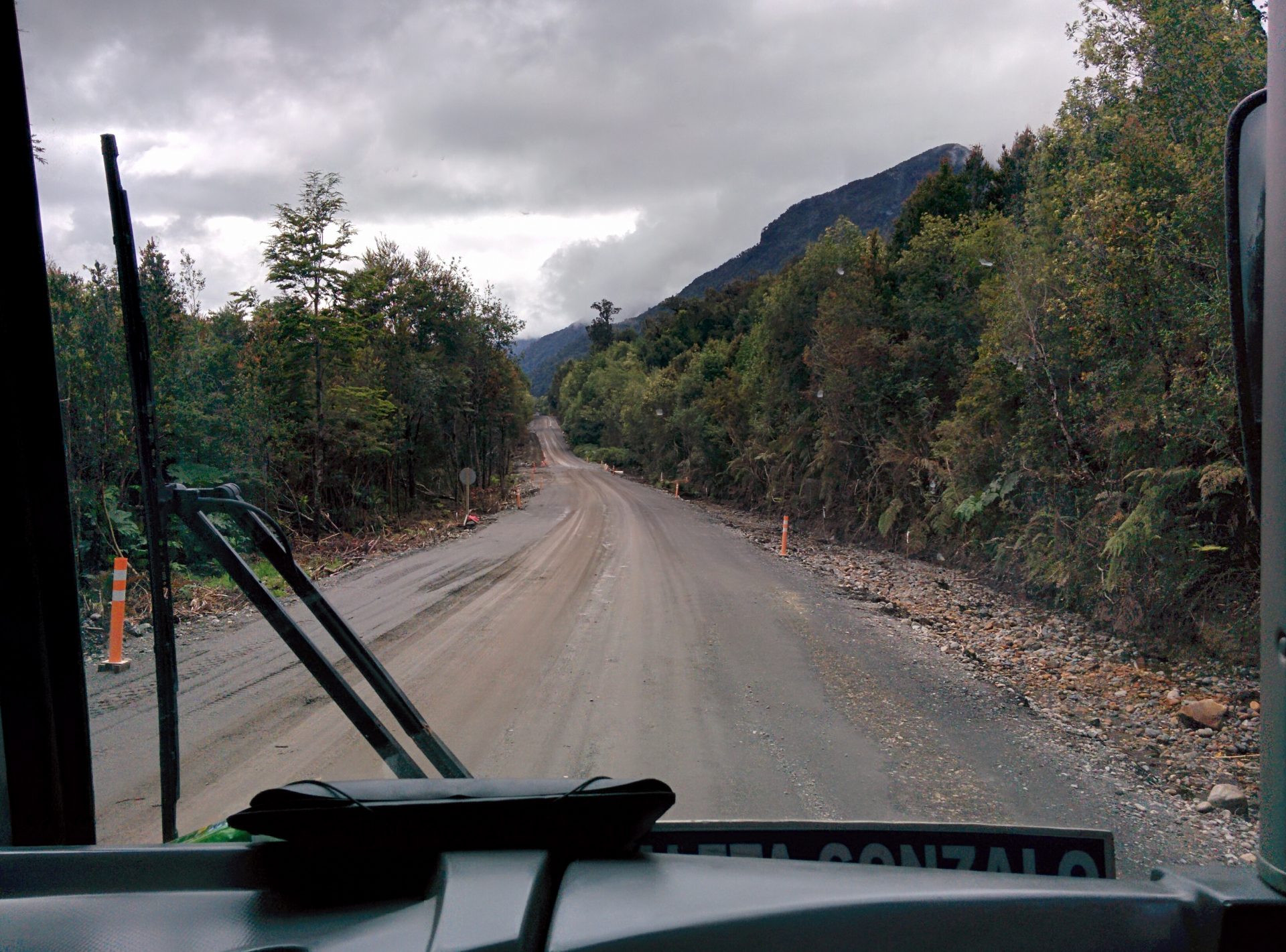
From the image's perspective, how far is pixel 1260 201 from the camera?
108 centimetres

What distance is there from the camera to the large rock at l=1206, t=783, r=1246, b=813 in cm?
385

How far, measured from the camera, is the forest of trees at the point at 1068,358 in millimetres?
5781

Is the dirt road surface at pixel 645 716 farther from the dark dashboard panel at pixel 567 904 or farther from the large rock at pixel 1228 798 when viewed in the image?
the dark dashboard panel at pixel 567 904

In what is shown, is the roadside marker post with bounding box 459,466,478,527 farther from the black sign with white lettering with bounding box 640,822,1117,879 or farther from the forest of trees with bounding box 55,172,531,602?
the black sign with white lettering with bounding box 640,822,1117,879

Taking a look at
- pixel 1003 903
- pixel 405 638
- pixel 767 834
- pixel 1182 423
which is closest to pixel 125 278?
pixel 767 834

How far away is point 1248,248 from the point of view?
112cm

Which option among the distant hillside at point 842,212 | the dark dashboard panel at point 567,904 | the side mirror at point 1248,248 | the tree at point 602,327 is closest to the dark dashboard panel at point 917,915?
the dark dashboard panel at point 567,904

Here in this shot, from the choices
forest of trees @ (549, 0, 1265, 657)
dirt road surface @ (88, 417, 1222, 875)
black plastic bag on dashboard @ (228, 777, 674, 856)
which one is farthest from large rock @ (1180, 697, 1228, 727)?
black plastic bag on dashboard @ (228, 777, 674, 856)

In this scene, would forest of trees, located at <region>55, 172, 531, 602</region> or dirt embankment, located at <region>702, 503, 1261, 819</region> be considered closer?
forest of trees, located at <region>55, 172, 531, 602</region>

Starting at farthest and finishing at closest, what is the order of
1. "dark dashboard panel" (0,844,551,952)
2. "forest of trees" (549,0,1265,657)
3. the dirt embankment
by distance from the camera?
1. "forest of trees" (549,0,1265,657)
2. the dirt embankment
3. "dark dashboard panel" (0,844,551,952)

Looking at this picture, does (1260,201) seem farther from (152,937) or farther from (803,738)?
(803,738)

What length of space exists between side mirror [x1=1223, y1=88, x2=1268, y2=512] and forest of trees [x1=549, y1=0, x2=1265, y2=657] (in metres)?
1.76

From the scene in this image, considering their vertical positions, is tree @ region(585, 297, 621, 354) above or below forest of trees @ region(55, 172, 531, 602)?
above

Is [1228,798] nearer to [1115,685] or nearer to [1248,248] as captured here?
[1115,685]
